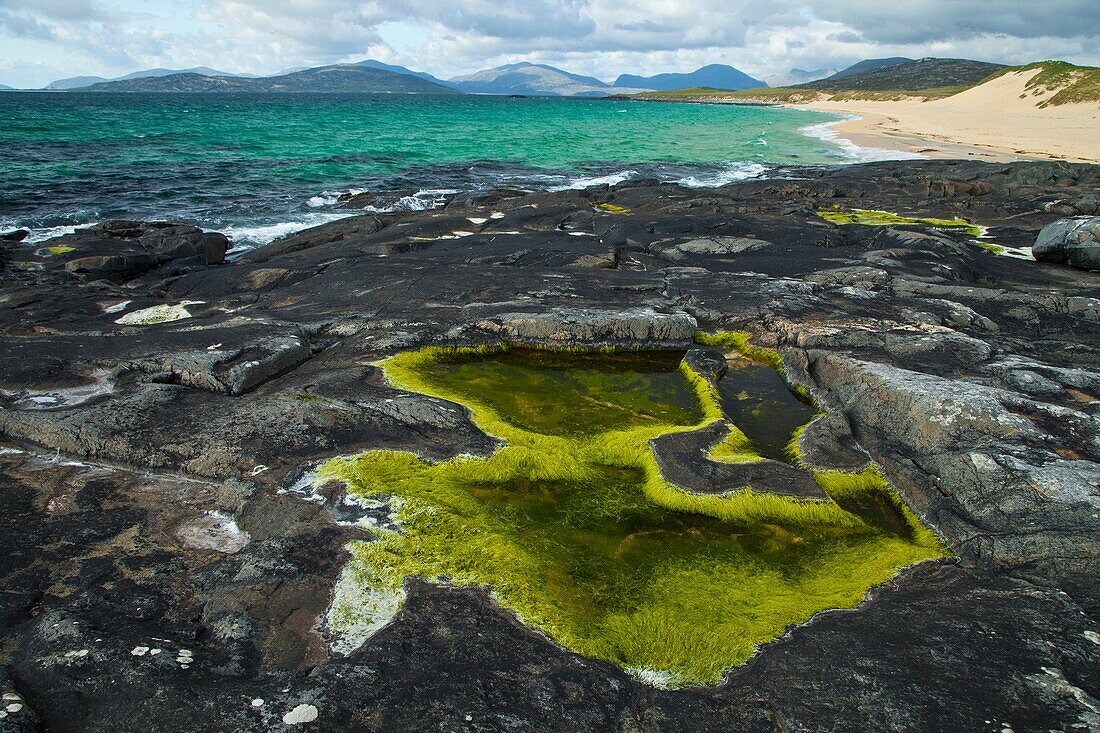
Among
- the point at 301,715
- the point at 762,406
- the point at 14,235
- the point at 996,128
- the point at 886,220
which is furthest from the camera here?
the point at 996,128

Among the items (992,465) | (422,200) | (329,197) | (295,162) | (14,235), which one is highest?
(295,162)

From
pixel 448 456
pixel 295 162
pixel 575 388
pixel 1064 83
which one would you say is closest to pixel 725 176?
pixel 295 162

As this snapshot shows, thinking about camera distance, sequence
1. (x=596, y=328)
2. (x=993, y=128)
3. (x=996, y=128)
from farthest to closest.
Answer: (x=993, y=128), (x=996, y=128), (x=596, y=328)

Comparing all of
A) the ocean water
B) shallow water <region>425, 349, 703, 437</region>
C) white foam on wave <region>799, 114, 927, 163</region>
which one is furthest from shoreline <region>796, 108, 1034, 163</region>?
shallow water <region>425, 349, 703, 437</region>

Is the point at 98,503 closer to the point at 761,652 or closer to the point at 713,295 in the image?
the point at 761,652

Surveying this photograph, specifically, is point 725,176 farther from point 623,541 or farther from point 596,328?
point 623,541

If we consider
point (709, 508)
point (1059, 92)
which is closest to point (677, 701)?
point (709, 508)
